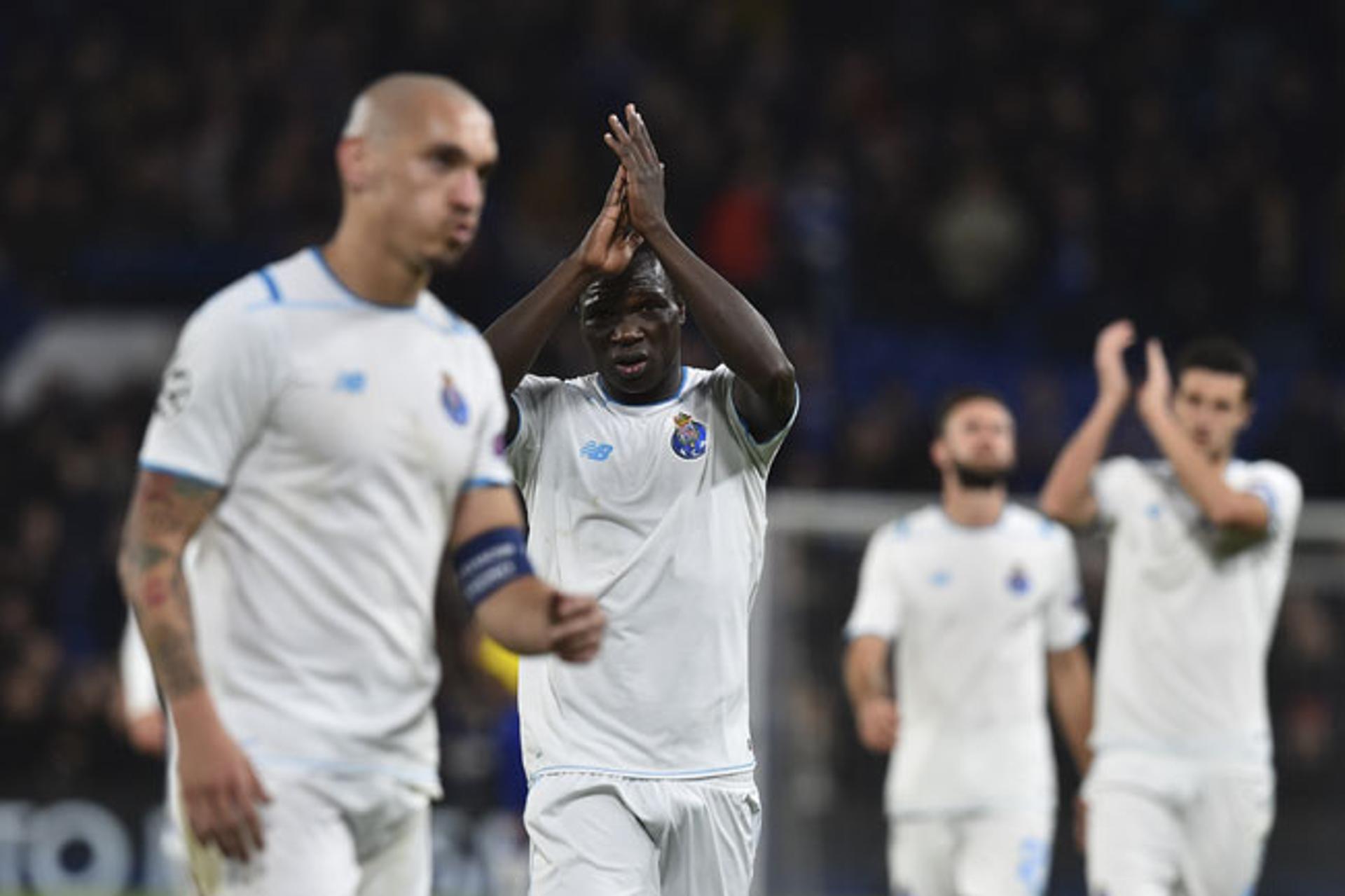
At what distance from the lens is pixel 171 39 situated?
18.5 m

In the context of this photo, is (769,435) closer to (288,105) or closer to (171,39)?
(288,105)

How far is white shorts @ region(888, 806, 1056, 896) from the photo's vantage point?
953 centimetres

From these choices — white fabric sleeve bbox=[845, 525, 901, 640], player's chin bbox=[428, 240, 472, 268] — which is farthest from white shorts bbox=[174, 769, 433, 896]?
white fabric sleeve bbox=[845, 525, 901, 640]

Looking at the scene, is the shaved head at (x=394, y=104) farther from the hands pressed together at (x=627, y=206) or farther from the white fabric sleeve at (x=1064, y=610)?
the white fabric sleeve at (x=1064, y=610)

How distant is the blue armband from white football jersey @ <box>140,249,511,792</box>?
0.12m

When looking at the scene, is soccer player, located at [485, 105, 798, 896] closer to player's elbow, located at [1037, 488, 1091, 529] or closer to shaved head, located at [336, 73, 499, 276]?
shaved head, located at [336, 73, 499, 276]

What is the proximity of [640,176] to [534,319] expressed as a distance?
0.50m

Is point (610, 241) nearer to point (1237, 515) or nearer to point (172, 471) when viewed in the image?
point (172, 471)

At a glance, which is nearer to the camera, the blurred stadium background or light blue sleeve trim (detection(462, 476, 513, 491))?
light blue sleeve trim (detection(462, 476, 513, 491))

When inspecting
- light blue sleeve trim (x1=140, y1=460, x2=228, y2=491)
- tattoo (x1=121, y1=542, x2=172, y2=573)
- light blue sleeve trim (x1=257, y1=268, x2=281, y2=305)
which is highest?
light blue sleeve trim (x1=257, y1=268, x2=281, y2=305)

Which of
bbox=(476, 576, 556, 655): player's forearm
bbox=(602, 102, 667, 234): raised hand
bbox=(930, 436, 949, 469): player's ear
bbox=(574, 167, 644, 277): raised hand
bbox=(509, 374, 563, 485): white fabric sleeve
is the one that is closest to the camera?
bbox=(476, 576, 556, 655): player's forearm

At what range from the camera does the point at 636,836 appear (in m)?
6.09

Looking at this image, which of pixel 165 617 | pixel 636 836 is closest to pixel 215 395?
pixel 165 617

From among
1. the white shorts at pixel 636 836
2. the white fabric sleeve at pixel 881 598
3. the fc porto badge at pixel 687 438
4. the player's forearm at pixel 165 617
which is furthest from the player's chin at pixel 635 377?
the white fabric sleeve at pixel 881 598
